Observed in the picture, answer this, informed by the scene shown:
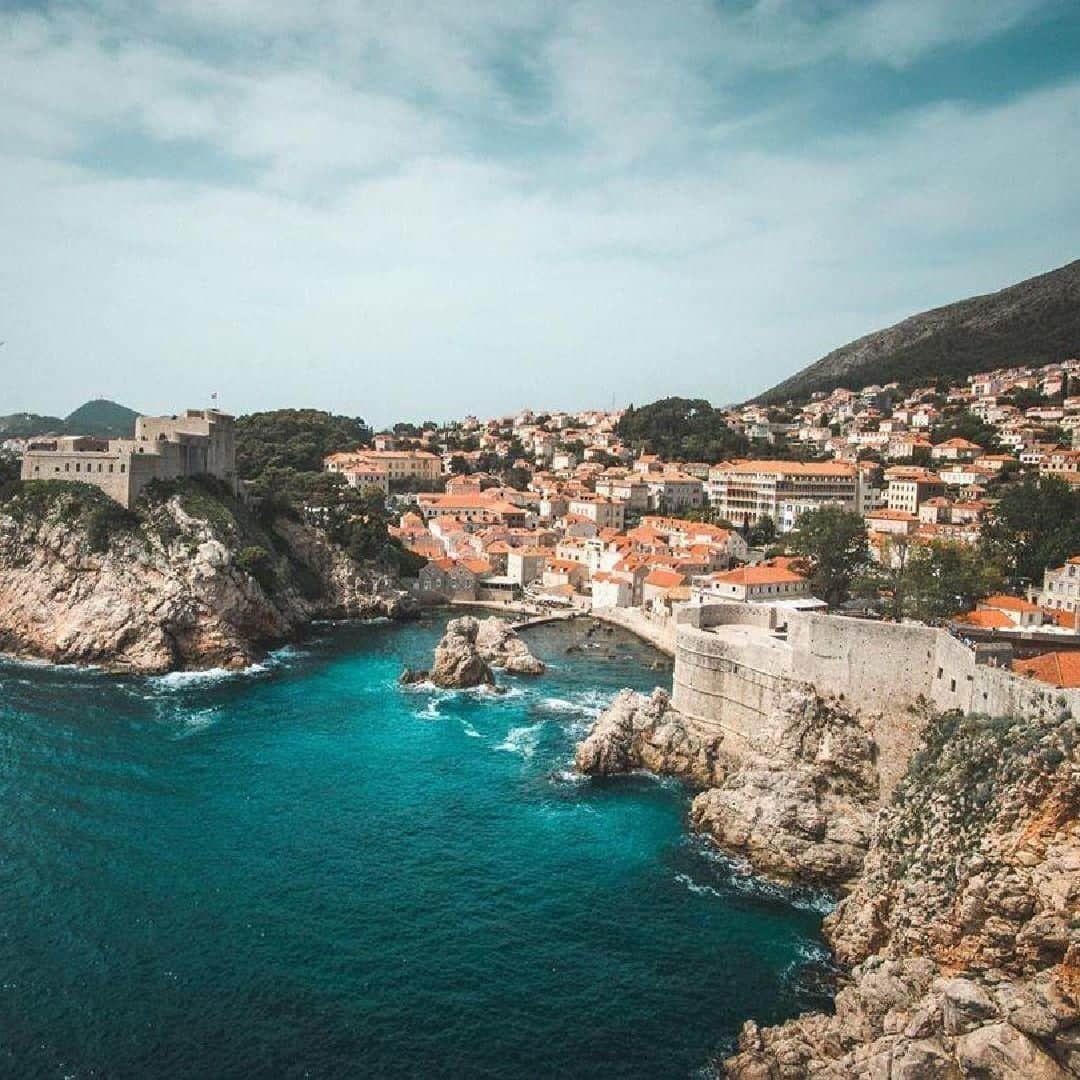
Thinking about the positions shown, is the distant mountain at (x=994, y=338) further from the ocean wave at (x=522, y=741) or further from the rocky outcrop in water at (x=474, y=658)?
the ocean wave at (x=522, y=741)

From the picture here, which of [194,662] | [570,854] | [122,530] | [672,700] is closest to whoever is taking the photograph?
[570,854]

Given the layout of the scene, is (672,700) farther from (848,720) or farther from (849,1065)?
(849,1065)

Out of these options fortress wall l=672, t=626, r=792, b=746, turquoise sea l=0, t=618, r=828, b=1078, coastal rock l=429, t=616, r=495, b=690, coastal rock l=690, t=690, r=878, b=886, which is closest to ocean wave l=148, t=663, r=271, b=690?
turquoise sea l=0, t=618, r=828, b=1078

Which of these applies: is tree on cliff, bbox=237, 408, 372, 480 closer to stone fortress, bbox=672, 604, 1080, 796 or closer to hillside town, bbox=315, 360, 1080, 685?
hillside town, bbox=315, 360, 1080, 685

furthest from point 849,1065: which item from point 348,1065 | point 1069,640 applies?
point 1069,640

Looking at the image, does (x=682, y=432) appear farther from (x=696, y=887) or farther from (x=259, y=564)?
(x=696, y=887)

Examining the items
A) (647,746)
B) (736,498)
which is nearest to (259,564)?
(647,746)

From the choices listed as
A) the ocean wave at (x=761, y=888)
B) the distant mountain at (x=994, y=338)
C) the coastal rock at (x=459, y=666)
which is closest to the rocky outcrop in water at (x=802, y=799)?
the ocean wave at (x=761, y=888)
